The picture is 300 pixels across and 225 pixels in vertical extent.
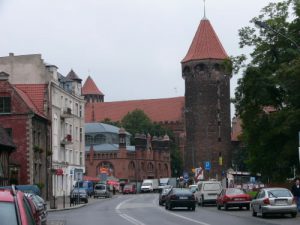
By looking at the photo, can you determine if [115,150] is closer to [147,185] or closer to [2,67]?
[147,185]

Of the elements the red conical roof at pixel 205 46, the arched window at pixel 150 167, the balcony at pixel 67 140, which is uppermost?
the red conical roof at pixel 205 46

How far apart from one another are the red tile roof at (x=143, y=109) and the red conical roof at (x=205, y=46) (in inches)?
1662

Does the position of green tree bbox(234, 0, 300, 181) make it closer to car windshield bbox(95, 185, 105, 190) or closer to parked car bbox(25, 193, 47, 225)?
parked car bbox(25, 193, 47, 225)

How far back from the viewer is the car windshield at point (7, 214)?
9016 mm

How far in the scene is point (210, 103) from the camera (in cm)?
13075

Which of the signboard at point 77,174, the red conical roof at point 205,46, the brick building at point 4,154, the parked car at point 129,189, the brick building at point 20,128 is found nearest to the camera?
the brick building at point 4,154

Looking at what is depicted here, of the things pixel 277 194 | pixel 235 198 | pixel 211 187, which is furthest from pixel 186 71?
pixel 277 194

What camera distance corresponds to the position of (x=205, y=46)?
134125 mm

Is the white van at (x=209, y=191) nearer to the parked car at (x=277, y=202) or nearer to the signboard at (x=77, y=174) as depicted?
the parked car at (x=277, y=202)

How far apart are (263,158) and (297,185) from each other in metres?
14.1

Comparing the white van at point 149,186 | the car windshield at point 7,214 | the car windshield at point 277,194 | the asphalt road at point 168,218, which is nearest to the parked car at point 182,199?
the asphalt road at point 168,218

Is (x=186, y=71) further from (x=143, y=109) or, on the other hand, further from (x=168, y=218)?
(x=168, y=218)

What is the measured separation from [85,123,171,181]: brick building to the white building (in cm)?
4527

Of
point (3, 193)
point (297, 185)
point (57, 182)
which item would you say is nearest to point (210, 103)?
point (57, 182)
